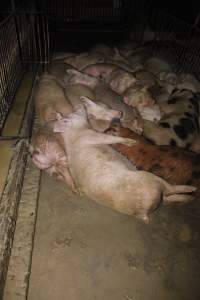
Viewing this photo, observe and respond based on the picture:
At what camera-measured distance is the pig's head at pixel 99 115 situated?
11.3 feet

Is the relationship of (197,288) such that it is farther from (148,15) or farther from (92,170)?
(148,15)

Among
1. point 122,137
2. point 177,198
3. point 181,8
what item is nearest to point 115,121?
point 122,137

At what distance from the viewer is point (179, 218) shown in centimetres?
297

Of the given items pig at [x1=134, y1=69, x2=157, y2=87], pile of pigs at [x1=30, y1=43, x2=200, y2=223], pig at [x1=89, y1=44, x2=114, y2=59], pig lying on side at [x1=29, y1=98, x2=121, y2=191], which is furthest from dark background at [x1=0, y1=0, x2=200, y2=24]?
pig lying on side at [x1=29, y1=98, x2=121, y2=191]

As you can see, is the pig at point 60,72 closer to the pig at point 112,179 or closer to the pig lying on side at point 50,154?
the pig lying on side at point 50,154

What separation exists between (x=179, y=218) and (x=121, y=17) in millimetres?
8767

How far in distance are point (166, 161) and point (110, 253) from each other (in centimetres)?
121

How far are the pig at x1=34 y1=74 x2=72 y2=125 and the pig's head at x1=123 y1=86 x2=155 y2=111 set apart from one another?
41.3 inches

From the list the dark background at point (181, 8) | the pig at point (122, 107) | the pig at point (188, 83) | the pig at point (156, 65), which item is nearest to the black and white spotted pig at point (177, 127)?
the pig at point (122, 107)

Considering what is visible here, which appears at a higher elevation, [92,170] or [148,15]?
[148,15]

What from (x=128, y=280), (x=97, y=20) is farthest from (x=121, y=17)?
(x=128, y=280)

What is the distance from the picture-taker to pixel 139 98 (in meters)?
3.97

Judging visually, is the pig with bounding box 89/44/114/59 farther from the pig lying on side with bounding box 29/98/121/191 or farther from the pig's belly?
the pig's belly

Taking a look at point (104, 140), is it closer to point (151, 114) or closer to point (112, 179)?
point (112, 179)
